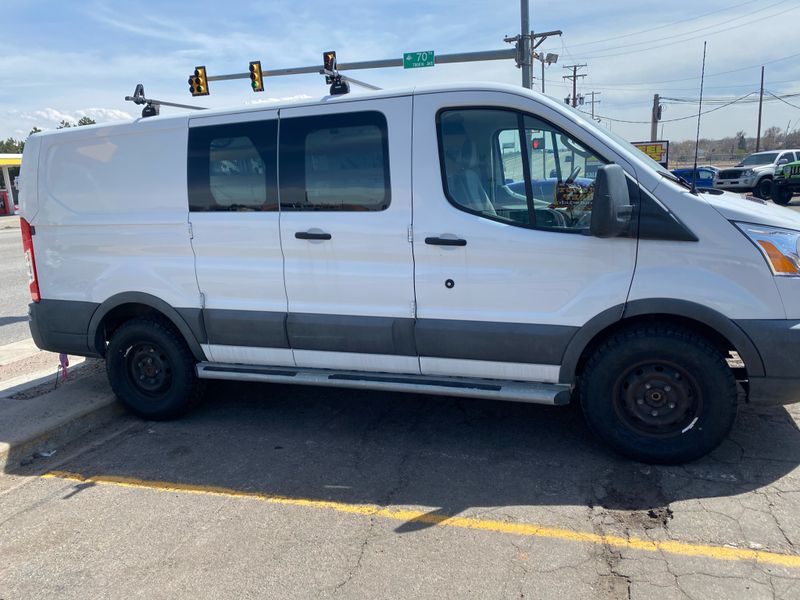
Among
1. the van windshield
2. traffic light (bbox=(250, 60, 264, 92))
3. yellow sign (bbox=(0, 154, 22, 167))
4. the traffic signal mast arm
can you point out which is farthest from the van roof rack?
yellow sign (bbox=(0, 154, 22, 167))

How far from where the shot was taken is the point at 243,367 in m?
4.59

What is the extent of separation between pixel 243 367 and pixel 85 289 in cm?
143

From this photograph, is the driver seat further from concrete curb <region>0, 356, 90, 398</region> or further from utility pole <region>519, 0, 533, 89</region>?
utility pole <region>519, 0, 533, 89</region>

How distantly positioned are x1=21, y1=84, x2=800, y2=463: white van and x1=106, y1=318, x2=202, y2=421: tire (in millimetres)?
17

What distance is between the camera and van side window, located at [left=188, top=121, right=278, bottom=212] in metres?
4.27

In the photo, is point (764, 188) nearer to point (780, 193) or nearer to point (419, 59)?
point (780, 193)

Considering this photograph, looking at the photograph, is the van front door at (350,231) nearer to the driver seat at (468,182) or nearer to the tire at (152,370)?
the driver seat at (468,182)

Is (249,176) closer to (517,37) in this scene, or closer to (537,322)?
(537,322)

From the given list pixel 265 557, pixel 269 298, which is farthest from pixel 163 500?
pixel 269 298

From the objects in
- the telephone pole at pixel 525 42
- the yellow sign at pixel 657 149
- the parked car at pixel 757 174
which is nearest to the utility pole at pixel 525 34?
the telephone pole at pixel 525 42

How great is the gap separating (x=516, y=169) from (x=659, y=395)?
159cm

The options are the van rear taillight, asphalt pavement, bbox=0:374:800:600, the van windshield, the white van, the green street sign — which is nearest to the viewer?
asphalt pavement, bbox=0:374:800:600

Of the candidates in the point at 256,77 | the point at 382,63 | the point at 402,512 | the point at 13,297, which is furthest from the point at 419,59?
the point at 402,512

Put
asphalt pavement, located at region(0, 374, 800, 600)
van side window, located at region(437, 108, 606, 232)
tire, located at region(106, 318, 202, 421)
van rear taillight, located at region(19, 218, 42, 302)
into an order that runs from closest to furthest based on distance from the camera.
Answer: asphalt pavement, located at region(0, 374, 800, 600), van side window, located at region(437, 108, 606, 232), tire, located at region(106, 318, 202, 421), van rear taillight, located at region(19, 218, 42, 302)
